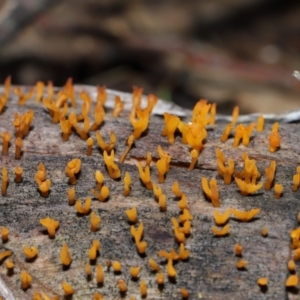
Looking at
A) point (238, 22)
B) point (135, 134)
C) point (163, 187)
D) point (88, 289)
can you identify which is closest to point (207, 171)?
point (163, 187)

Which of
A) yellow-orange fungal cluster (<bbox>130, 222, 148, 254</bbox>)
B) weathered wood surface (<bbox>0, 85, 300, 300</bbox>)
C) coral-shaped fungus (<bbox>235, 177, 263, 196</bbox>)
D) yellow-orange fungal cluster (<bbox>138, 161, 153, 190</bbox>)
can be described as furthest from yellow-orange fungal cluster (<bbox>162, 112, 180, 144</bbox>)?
yellow-orange fungal cluster (<bbox>130, 222, 148, 254</bbox>)

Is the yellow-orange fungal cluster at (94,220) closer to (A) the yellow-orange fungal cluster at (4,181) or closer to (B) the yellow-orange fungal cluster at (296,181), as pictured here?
(A) the yellow-orange fungal cluster at (4,181)

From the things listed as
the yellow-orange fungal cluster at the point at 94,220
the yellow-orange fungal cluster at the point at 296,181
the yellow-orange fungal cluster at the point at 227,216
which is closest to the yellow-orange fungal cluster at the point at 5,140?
the yellow-orange fungal cluster at the point at 94,220

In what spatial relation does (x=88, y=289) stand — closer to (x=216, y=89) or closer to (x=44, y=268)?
(x=44, y=268)

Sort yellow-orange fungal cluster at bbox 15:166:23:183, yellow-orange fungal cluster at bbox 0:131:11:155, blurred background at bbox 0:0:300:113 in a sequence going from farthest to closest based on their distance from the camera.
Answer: blurred background at bbox 0:0:300:113
yellow-orange fungal cluster at bbox 0:131:11:155
yellow-orange fungal cluster at bbox 15:166:23:183

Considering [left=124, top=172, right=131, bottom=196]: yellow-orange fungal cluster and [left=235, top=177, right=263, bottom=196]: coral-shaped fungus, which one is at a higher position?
[left=235, top=177, right=263, bottom=196]: coral-shaped fungus

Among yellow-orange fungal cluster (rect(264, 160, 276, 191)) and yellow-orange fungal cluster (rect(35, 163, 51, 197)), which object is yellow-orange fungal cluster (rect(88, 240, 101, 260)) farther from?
yellow-orange fungal cluster (rect(264, 160, 276, 191))

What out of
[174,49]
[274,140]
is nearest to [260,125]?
[274,140]

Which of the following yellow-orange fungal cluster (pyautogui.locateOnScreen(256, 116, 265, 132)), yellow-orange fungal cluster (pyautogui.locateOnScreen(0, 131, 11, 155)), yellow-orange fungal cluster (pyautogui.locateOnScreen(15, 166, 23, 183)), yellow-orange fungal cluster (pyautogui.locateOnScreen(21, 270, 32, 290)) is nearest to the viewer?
yellow-orange fungal cluster (pyautogui.locateOnScreen(21, 270, 32, 290))
